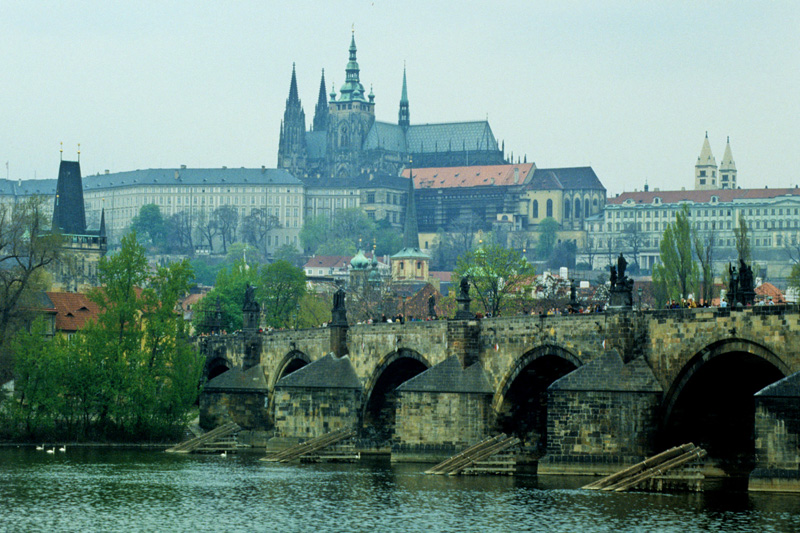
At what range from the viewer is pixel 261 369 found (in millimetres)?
83000

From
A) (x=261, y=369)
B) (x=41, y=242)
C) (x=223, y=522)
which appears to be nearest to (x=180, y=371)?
(x=261, y=369)

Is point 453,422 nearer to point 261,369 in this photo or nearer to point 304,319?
point 261,369

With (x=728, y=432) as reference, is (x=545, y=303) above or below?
above

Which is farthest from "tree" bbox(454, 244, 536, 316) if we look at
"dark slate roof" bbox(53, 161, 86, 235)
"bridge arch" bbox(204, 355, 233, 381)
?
"dark slate roof" bbox(53, 161, 86, 235)

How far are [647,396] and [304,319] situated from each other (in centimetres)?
8107

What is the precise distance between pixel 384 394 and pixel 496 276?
39009 mm

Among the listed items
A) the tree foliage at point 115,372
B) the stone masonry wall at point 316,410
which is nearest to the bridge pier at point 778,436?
the stone masonry wall at point 316,410

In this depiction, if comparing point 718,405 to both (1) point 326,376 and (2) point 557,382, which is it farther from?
(1) point 326,376

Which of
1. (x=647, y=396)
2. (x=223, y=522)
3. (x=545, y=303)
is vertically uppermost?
(x=545, y=303)

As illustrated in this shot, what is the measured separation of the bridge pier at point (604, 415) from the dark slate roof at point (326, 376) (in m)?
20.1

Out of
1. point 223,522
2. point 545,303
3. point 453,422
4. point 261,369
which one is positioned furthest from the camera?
point 545,303

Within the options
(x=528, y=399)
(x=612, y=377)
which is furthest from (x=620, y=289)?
(x=528, y=399)

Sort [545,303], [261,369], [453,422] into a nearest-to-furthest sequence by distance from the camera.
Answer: [453,422] → [261,369] → [545,303]

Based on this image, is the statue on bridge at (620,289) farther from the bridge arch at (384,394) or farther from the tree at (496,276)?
the tree at (496,276)
